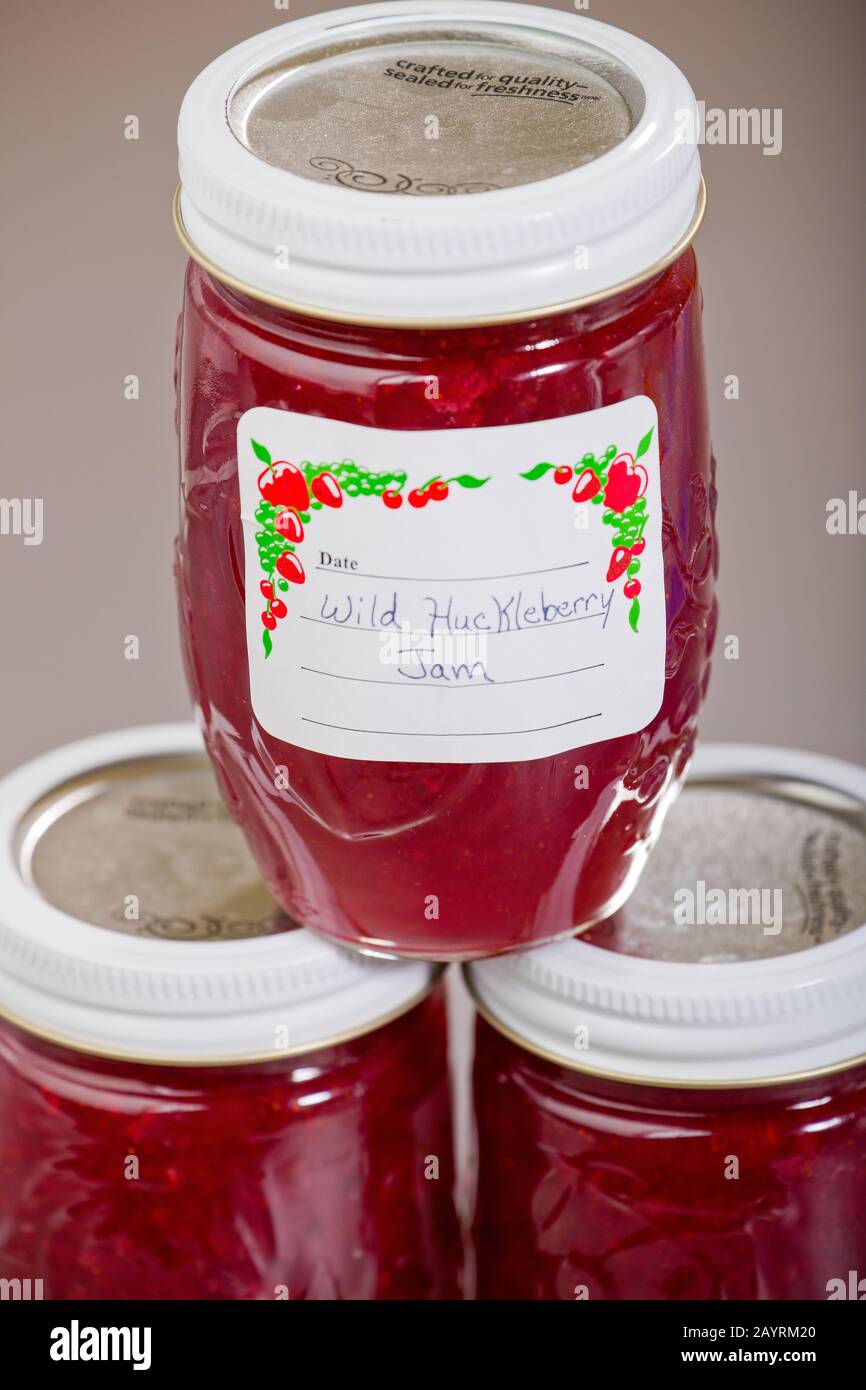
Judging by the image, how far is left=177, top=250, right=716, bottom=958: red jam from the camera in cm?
67

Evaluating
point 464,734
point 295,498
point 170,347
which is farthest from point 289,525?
point 170,347

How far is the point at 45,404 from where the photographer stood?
4.36 ft

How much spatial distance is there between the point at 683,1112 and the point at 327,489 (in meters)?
0.38

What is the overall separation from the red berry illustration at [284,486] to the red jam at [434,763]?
3 cm

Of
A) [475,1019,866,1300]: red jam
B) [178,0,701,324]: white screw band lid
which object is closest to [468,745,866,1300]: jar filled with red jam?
[475,1019,866,1300]: red jam

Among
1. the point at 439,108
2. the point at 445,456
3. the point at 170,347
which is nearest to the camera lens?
the point at 445,456

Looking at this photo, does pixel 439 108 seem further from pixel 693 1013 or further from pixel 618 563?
pixel 693 1013

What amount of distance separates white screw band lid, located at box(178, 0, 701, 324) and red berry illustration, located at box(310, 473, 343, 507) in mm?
70

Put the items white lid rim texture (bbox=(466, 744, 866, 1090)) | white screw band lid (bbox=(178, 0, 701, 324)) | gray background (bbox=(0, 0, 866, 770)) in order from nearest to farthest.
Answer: white screw band lid (bbox=(178, 0, 701, 324)), white lid rim texture (bbox=(466, 744, 866, 1090)), gray background (bbox=(0, 0, 866, 770))

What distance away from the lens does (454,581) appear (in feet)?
2.26

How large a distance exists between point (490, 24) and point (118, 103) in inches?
18.0

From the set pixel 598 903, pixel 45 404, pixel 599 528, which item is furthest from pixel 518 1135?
pixel 45 404

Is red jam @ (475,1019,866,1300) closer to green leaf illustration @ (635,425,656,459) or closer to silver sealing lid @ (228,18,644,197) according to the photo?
green leaf illustration @ (635,425,656,459)
